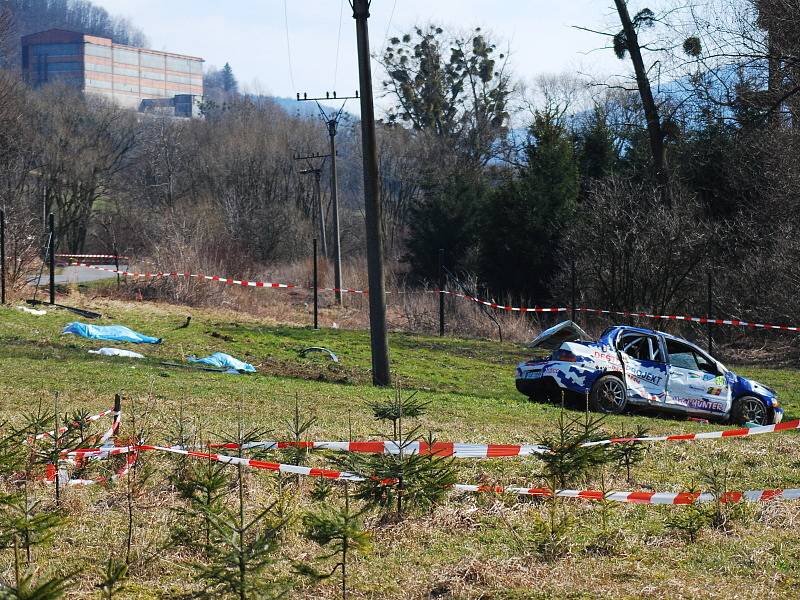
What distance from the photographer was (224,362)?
1861cm

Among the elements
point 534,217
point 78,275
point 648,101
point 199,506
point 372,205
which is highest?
point 648,101

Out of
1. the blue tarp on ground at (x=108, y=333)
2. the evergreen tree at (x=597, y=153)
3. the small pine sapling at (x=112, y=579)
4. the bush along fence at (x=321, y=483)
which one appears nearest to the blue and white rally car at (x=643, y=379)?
the bush along fence at (x=321, y=483)

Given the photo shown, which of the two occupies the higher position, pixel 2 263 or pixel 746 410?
pixel 2 263

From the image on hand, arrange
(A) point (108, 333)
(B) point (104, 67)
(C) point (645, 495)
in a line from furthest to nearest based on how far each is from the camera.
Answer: (B) point (104, 67), (A) point (108, 333), (C) point (645, 495)

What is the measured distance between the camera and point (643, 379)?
15.8 metres

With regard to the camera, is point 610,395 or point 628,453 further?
point 610,395

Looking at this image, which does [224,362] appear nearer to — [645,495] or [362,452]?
[362,452]

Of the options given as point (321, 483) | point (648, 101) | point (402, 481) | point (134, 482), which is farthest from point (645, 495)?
point (648, 101)

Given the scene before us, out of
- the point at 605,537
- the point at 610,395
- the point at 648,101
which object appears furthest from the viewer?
the point at 648,101

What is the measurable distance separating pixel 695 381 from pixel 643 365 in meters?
0.98

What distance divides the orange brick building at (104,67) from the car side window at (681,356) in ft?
488

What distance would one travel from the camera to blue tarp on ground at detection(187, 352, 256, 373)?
18.3 m

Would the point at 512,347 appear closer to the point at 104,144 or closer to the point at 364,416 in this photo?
the point at 364,416

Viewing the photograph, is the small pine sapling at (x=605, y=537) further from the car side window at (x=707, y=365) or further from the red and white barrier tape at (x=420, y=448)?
the car side window at (x=707, y=365)
